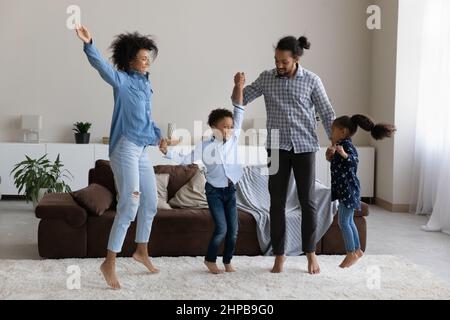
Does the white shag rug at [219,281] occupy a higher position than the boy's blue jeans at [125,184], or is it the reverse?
the boy's blue jeans at [125,184]

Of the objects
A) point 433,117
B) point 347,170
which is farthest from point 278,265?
point 433,117

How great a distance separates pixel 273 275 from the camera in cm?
396

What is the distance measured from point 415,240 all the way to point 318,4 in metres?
3.60

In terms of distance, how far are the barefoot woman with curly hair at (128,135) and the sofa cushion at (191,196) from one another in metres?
1.14

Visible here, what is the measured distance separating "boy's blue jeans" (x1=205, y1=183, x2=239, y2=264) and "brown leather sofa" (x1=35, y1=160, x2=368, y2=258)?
1.72ft

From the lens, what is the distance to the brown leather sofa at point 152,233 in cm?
437

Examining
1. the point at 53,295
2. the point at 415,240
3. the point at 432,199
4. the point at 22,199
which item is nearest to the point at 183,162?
the point at 53,295

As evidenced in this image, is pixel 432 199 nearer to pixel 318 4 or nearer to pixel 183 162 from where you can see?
pixel 318 4

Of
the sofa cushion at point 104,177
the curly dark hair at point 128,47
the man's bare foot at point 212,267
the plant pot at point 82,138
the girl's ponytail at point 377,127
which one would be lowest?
the man's bare foot at point 212,267

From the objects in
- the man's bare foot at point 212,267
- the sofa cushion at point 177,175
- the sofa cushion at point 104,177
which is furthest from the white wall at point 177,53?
the man's bare foot at point 212,267

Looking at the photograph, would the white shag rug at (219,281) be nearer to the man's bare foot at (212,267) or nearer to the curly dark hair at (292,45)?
the man's bare foot at (212,267)

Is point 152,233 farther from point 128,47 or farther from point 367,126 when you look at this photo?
point 367,126

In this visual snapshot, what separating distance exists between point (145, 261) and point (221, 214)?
0.55 m

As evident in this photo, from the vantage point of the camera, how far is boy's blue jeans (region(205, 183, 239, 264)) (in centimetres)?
391
